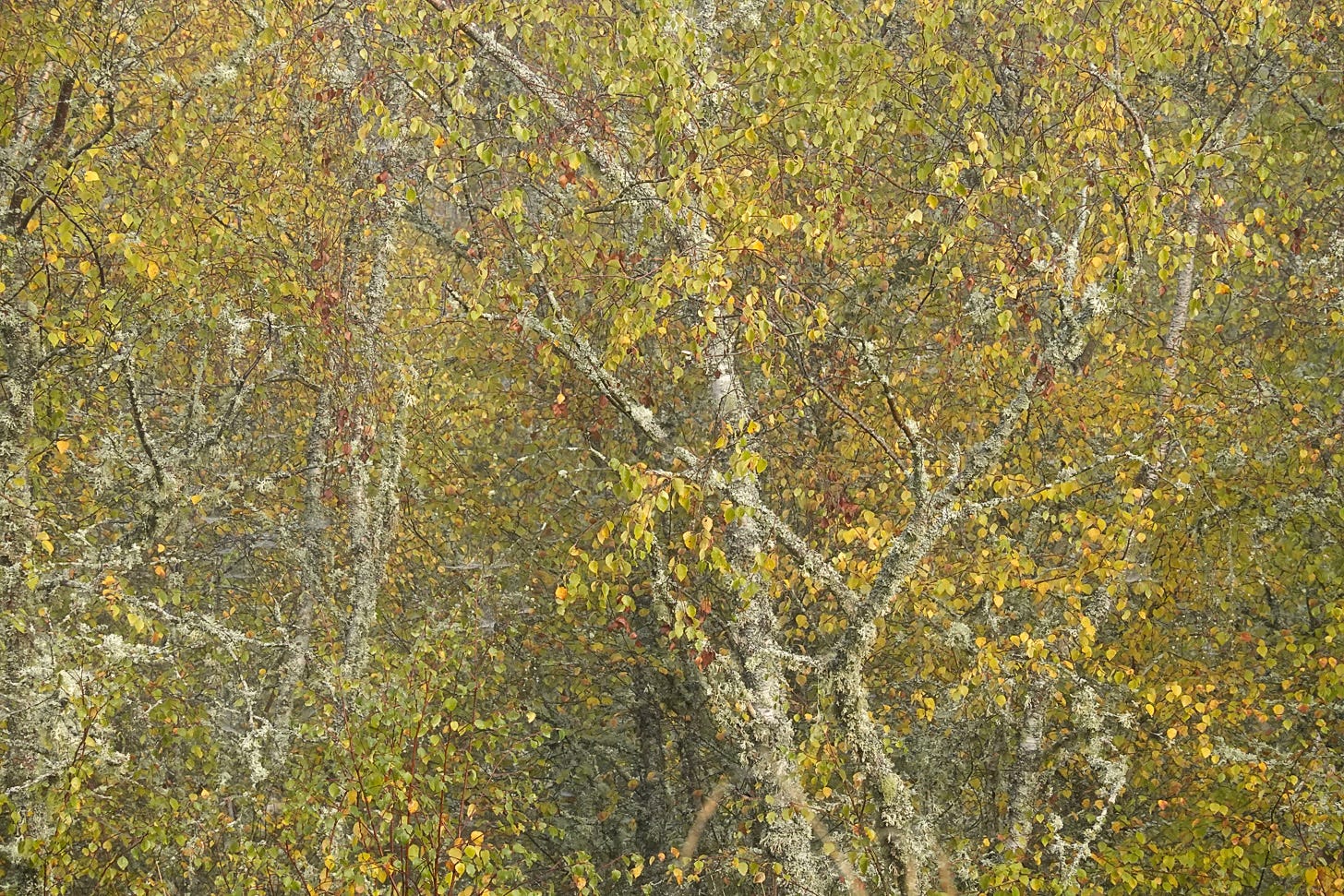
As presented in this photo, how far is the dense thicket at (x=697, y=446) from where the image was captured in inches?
343

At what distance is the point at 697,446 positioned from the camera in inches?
530

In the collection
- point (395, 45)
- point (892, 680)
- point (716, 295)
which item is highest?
point (395, 45)

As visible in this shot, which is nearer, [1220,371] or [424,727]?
[424,727]

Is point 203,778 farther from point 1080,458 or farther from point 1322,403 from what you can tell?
point 1322,403

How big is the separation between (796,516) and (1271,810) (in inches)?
221

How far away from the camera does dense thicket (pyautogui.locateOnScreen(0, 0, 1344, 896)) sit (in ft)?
28.6

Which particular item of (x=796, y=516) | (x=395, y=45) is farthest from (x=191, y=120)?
(x=796, y=516)

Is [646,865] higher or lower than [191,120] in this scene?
lower

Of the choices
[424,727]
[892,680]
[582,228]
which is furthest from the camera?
[892,680]

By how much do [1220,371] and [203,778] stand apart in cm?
1311

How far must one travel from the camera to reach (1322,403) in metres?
13.2

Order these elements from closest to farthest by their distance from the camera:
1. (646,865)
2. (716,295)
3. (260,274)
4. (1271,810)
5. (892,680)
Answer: (716,295) → (1271,810) → (260,274) → (892,680) → (646,865)

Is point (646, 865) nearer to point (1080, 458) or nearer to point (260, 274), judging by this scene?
point (1080, 458)

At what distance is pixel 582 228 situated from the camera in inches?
344
